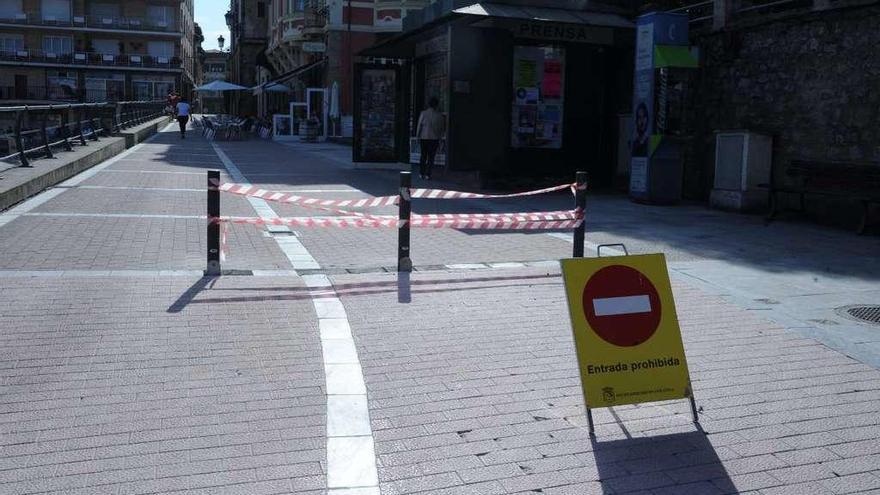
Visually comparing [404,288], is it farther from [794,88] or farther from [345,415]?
[794,88]

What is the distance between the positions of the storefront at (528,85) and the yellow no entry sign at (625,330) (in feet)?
37.8

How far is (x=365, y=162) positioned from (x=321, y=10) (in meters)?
21.0

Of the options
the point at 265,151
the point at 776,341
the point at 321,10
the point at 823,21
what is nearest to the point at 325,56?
the point at 321,10

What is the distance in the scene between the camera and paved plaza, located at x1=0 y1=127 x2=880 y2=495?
4070mm

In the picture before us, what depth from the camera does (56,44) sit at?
83000mm

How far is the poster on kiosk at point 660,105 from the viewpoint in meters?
15.0

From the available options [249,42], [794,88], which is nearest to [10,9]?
[249,42]

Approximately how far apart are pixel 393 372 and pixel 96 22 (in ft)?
287

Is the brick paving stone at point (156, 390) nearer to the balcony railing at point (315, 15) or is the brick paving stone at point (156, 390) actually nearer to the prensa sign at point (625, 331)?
the prensa sign at point (625, 331)

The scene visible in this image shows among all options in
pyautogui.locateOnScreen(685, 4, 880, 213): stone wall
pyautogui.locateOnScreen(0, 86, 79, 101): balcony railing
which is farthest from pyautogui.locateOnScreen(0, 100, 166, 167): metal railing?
pyautogui.locateOnScreen(0, 86, 79, 101): balcony railing

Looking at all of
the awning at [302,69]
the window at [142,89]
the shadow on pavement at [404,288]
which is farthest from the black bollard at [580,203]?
the window at [142,89]

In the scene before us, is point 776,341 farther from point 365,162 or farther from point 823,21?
point 365,162

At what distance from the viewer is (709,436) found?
4.57 m

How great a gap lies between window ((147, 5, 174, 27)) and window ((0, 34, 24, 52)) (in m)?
11.9
